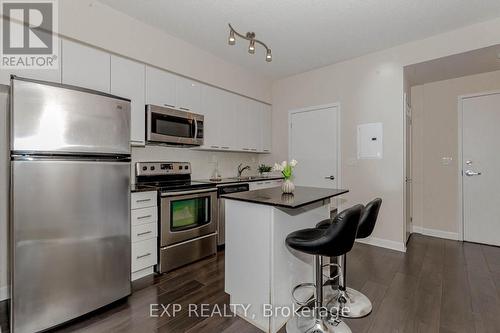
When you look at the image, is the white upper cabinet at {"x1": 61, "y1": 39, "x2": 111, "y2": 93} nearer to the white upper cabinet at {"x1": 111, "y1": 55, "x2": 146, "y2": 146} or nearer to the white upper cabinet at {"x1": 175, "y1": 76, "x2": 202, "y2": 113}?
the white upper cabinet at {"x1": 111, "y1": 55, "x2": 146, "y2": 146}

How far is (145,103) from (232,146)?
1.60 metres

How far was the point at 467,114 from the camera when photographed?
12.6 ft

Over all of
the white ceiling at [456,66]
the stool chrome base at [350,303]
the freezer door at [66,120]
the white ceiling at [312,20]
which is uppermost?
the white ceiling at [312,20]

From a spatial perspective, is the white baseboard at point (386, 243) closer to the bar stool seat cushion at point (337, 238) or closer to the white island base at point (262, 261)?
the white island base at point (262, 261)

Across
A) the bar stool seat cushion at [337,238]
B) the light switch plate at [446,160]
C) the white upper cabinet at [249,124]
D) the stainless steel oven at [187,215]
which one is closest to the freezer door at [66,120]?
the stainless steel oven at [187,215]

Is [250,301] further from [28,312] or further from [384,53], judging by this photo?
[384,53]

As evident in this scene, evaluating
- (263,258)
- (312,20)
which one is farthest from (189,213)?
(312,20)

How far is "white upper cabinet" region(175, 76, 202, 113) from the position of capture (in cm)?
335

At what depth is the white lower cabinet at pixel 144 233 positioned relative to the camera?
2.51 meters

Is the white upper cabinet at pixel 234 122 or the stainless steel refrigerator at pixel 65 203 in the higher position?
the white upper cabinet at pixel 234 122

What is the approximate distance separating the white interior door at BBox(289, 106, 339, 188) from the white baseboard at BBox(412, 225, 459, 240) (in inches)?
66.2

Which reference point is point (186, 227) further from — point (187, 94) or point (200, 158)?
point (187, 94)

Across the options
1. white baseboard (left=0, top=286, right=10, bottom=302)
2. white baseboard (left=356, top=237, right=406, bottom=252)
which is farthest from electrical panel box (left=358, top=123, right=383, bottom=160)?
white baseboard (left=0, top=286, right=10, bottom=302)

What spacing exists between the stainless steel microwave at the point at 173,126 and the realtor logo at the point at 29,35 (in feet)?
3.29
